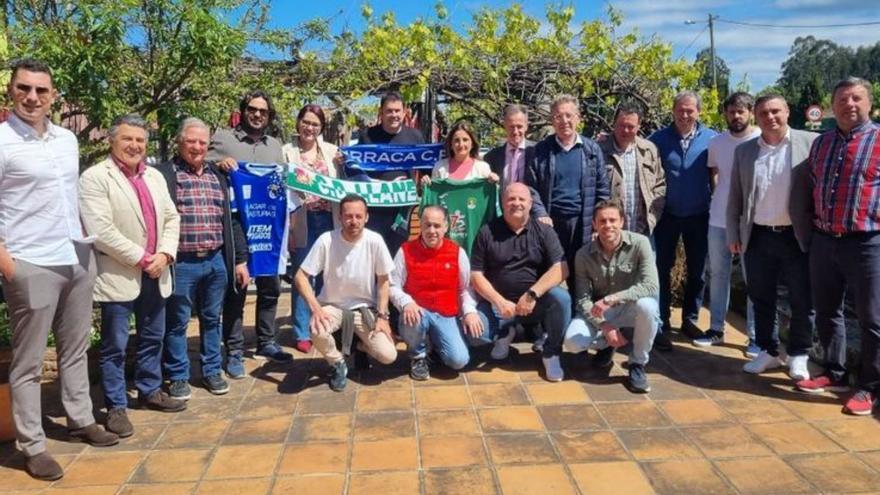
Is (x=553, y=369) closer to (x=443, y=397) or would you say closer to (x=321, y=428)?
(x=443, y=397)

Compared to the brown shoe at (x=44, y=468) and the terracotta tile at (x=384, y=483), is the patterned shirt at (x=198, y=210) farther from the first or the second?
the terracotta tile at (x=384, y=483)

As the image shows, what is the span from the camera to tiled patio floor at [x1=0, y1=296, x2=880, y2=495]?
123 inches

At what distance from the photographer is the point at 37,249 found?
3.10m

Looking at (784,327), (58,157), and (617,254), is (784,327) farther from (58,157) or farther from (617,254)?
(58,157)

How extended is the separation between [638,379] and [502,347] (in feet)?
3.25

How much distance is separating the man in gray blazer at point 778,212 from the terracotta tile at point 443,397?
6.74 feet

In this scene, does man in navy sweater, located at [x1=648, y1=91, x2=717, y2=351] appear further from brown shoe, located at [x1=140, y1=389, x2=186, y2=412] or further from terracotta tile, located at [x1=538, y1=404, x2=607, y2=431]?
brown shoe, located at [x1=140, y1=389, x2=186, y2=412]

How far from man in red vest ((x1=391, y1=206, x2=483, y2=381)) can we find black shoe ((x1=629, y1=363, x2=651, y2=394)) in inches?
39.3

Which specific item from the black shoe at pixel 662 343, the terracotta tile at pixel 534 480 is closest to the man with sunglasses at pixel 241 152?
the terracotta tile at pixel 534 480

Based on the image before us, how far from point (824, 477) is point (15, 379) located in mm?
3735

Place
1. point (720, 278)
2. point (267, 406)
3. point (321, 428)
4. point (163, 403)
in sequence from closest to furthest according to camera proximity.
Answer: point (321, 428) → point (163, 403) → point (267, 406) → point (720, 278)

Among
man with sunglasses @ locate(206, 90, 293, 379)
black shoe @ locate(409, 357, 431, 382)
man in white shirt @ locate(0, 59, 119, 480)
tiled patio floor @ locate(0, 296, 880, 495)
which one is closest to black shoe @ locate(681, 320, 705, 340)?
tiled patio floor @ locate(0, 296, 880, 495)

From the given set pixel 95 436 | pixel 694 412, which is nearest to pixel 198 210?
pixel 95 436

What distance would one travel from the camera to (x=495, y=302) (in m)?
4.61
